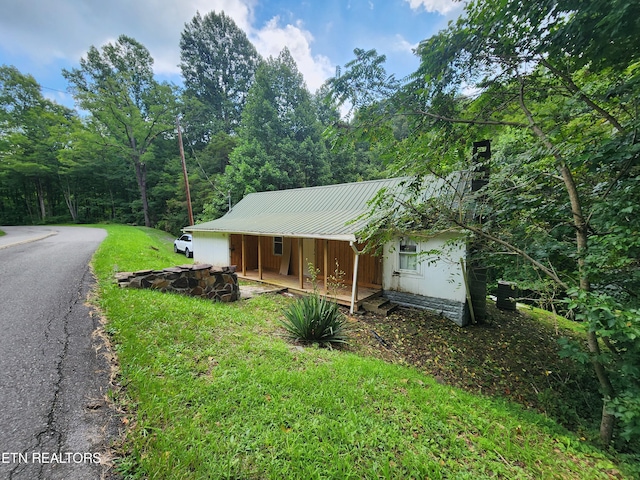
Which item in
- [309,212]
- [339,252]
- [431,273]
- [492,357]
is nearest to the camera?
[492,357]

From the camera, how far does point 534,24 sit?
10.5 feet

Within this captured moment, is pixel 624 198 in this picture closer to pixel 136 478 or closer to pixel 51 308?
pixel 136 478

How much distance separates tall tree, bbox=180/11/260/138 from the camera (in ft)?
103

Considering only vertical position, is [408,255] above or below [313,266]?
above

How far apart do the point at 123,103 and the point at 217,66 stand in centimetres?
1389

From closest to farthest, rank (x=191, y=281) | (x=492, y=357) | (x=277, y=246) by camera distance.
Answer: (x=492, y=357), (x=191, y=281), (x=277, y=246)

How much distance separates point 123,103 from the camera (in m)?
23.9

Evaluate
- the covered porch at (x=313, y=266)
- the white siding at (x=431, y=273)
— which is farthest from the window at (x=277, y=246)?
the white siding at (x=431, y=273)

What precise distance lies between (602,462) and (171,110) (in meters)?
31.9

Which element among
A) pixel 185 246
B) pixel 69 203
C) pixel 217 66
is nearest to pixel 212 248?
pixel 185 246

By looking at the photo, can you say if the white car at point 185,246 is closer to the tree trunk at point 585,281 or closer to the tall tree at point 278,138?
the tall tree at point 278,138

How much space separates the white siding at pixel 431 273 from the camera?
22.1ft

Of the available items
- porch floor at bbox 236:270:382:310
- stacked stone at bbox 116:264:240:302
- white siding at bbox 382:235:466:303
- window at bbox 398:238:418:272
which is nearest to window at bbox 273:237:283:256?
porch floor at bbox 236:270:382:310

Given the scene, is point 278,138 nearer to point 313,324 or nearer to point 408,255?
point 408,255
